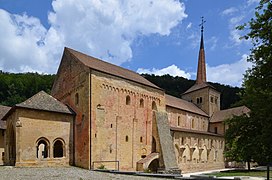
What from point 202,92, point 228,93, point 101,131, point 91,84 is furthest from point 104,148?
point 228,93

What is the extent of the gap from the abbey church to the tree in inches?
682

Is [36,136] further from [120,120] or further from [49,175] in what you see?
[120,120]

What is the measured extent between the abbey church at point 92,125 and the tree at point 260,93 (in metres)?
17.3

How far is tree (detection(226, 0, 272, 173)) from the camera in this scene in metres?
10.0

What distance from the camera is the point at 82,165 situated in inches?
1029

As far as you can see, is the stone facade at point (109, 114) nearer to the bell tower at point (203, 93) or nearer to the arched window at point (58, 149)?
the arched window at point (58, 149)

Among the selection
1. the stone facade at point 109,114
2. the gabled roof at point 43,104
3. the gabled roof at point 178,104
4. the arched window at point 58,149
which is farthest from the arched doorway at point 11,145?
the gabled roof at point 178,104

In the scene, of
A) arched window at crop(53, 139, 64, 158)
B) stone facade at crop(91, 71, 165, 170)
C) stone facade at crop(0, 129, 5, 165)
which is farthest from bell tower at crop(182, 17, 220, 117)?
stone facade at crop(0, 129, 5, 165)

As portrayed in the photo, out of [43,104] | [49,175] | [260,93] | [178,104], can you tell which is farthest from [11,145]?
[178,104]

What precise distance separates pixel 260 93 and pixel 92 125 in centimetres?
1852

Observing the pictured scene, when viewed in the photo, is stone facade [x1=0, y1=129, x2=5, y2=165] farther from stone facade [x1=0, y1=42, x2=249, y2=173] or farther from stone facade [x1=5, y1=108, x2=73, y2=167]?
stone facade [x1=5, y1=108, x2=73, y2=167]

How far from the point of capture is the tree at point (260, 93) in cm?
1005

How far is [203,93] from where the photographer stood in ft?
183

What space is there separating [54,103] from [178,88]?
249 ft
